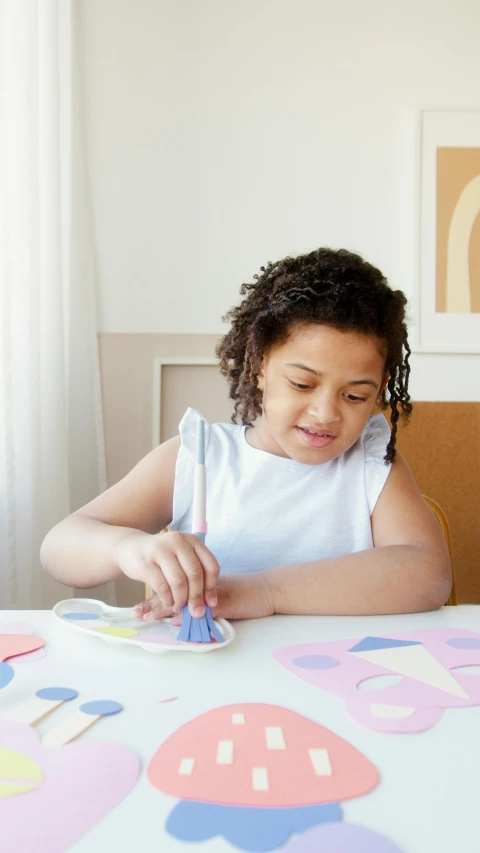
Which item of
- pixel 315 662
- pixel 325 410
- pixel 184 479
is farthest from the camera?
pixel 184 479

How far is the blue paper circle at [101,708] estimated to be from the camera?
0.46m

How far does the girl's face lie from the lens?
3.01 ft

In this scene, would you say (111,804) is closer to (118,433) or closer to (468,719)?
(468,719)

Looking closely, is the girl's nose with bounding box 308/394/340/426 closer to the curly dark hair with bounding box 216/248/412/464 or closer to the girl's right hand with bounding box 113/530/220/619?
the curly dark hair with bounding box 216/248/412/464

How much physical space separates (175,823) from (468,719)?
8.9 inches

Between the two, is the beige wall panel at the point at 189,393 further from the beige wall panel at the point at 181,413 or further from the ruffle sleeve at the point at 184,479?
the ruffle sleeve at the point at 184,479

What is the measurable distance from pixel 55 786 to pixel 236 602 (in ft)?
1.20

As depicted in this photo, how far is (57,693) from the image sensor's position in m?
0.49

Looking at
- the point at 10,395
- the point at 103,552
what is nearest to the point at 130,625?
the point at 103,552

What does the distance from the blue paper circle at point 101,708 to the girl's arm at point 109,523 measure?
34cm

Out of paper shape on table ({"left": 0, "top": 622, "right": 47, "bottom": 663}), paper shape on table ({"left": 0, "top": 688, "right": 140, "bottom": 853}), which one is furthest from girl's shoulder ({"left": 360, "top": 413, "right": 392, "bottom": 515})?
paper shape on table ({"left": 0, "top": 688, "right": 140, "bottom": 853})

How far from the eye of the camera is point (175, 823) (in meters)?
0.33

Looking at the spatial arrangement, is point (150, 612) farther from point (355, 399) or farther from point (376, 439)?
point (376, 439)

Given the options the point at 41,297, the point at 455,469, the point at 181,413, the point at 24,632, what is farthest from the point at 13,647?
the point at 455,469
